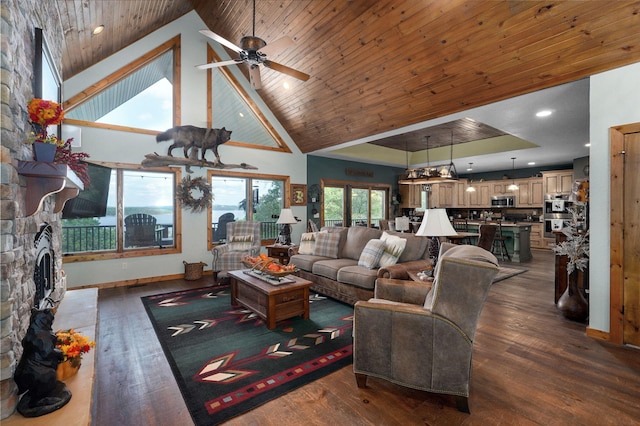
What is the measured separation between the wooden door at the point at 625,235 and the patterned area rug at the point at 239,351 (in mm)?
2636

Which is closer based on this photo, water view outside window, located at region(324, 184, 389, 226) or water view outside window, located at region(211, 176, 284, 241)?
water view outside window, located at region(211, 176, 284, 241)

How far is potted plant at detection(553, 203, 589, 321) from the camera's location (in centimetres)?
331

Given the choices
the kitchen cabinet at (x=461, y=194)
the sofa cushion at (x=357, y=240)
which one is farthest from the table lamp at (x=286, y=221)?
the kitchen cabinet at (x=461, y=194)

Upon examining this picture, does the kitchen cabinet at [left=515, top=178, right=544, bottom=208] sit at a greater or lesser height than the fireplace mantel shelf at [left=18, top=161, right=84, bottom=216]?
greater

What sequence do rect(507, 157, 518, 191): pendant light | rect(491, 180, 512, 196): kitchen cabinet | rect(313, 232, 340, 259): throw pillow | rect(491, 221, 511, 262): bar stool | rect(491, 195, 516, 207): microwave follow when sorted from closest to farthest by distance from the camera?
rect(313, 232, 340, 259): throw pillow < rect(491, 221, 511, 262): bar stool < rect(507, 157, 518, 191): pendant light < rect(491, 195, 516, 207): microwave < rect(491, 180, 512, 196): kitchen cabinet

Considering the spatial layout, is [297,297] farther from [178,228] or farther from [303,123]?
[303,123]

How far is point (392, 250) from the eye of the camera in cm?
381

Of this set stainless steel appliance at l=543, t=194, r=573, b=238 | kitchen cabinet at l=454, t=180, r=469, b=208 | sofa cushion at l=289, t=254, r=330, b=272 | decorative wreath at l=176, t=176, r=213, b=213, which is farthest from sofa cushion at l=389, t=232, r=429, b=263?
kitchen cabinet at l=454, t=180, r=469, b=208

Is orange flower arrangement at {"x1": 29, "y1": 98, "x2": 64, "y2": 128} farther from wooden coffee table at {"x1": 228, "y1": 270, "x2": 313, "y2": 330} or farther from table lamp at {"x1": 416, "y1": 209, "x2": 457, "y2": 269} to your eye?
table lamp at {"x1": 416, "y1": 209, "x2": 457, "y2": 269}

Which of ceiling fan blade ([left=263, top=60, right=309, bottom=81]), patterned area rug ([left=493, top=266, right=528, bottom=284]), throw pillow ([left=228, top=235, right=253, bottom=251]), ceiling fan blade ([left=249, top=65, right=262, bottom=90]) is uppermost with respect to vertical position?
ceiling fan blade ([left=249, top=65, right=262, bottom=90])

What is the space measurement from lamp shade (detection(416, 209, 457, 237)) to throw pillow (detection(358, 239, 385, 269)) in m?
0.98

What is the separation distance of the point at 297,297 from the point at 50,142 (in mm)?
2592

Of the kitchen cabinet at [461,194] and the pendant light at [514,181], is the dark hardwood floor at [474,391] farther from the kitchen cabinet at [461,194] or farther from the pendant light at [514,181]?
the kitchen cabinet at [461,194]

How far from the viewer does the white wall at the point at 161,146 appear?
4.85m
